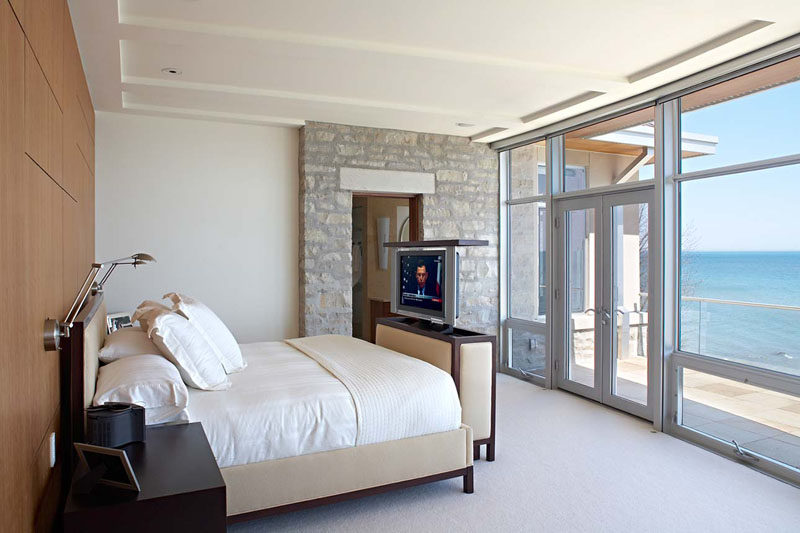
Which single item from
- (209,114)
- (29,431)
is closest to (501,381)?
(209,114)

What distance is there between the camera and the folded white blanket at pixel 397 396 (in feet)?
9.82

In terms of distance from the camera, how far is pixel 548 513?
311cm

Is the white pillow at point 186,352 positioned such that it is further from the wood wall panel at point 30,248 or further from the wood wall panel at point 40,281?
the wood wall panel at point 40,281

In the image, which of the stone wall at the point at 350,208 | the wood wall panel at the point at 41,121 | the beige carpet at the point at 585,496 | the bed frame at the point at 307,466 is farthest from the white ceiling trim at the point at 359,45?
the beige carpet at the point at 585,496

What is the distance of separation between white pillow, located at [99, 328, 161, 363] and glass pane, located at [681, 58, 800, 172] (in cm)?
398

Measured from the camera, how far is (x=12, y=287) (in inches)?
59.1

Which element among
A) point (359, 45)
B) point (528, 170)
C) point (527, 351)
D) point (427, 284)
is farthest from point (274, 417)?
point (528, 170)

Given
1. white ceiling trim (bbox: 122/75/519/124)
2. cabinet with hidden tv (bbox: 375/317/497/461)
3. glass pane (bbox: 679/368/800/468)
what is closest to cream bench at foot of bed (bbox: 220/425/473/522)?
cabinet with hidden tv (bbox: 375/317/497/461)

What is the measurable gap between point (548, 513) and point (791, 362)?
1932 mm

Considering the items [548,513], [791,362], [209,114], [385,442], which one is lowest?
[548,513]

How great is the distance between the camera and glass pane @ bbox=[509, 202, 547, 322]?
630 centimetres

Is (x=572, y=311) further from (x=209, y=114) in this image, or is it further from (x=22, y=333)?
(x=22, y=333)

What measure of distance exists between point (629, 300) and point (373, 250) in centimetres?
433

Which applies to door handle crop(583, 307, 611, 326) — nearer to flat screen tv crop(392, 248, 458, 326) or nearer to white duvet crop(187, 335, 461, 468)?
flat screen tv crop(392, 248, 458, 326)
